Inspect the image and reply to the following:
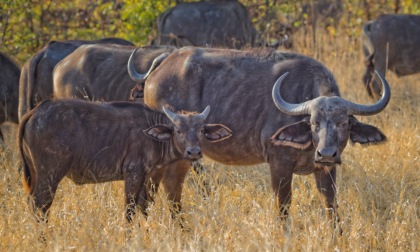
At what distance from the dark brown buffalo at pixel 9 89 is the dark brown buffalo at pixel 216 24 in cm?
338

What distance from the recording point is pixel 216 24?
1317 centimetres

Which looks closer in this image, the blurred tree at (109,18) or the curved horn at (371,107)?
the curved horn at (371,107)

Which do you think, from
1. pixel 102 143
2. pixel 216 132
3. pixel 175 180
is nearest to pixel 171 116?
pixel 216 132

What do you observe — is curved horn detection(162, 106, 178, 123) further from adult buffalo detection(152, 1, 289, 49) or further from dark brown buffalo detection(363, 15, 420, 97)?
adult buffalo detection(152, 1, 289, 49)

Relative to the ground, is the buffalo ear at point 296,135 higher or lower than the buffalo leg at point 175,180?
higher

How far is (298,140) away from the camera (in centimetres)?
600

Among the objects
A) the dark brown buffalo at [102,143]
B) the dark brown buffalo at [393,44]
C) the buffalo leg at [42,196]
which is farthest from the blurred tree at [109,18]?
the buffalo leg at [42,196]

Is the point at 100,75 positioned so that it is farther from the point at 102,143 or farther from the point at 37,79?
the point at 102,143

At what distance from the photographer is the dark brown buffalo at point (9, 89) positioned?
9.60 meters

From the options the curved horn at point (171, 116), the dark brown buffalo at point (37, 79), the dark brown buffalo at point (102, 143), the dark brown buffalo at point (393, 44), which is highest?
the curved horn at point (171, 116)

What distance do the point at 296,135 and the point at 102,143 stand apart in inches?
56.3

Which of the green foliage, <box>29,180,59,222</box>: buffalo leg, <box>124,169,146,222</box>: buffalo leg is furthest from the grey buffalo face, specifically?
the green foliage

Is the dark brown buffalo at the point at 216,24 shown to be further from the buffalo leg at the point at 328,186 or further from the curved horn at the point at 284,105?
the curved horn at the point at 284,105

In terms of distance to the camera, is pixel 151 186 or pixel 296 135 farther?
pixel 151 186
